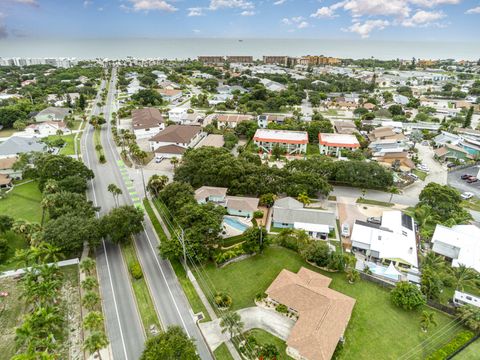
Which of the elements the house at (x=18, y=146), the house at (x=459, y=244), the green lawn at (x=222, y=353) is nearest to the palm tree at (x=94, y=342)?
the green lawn at (x=222, y=353)

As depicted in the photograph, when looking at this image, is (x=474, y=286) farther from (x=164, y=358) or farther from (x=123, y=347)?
(x=123, y=347)

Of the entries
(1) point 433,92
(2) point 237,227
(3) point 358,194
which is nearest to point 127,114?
(2) point 237,227

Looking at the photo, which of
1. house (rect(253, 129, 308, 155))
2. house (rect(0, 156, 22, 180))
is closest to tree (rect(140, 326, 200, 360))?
house (rect(0, 156, 22, 180))

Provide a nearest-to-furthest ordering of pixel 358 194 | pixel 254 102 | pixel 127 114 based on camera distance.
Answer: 1. pixel 358 194
2. pixel 127 114
3. pixel 254 102

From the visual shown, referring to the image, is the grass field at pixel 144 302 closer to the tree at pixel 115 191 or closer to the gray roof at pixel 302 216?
the tree at pixel 115 191

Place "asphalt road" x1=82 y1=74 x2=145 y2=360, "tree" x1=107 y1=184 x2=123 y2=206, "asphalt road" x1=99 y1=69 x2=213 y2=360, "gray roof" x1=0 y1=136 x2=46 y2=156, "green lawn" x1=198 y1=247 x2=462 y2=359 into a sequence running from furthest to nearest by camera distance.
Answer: "gray roof" x1=0 y1=136 x2=46 y2=156 < "tree" x1=107 y1=184 x2=123 y2=206 < "asphalt road" x1=99 y1=69 x2=213 y2=360 < "green lawn" x1=198 y1=247 x2=462 y2=359 < "asphalt road" x1=82 y1=74 x2=145 y2=360

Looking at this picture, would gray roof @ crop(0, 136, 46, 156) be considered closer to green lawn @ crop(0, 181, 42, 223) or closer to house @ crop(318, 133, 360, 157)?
green lawn @ crop(0, 181, 42, 223)
